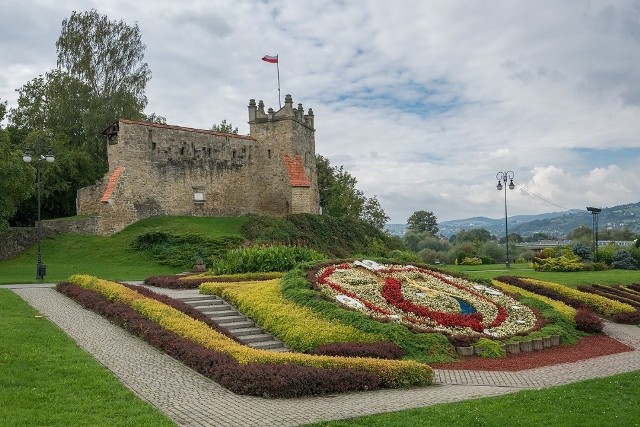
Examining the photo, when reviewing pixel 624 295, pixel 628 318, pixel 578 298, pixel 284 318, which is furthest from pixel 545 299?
pixel 284 318

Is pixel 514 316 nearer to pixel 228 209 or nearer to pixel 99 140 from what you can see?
pixel 228 209

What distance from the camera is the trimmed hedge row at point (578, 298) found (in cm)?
1959

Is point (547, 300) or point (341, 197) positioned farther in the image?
point (341, 197)

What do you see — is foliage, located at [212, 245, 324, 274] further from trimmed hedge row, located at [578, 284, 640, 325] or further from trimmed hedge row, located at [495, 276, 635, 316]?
trimmed hedge row, located at [578, 284, 640, 325]

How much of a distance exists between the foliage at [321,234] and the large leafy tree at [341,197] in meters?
11.7

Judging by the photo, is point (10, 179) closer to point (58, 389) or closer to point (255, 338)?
point (255, 338)

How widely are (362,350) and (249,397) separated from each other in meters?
3.39

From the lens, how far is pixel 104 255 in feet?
99.1

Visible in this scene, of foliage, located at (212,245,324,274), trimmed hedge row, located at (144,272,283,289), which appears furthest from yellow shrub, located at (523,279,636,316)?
trimmed hedge row, located at (144,272,283,289)

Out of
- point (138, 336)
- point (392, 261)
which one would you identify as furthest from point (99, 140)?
point (138, 336)

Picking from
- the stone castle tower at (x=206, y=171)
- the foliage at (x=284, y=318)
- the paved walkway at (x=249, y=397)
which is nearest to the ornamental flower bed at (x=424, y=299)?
the foliage at (x=284, y=318)

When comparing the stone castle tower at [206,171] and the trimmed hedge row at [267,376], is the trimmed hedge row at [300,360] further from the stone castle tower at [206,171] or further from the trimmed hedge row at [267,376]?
the stone castle tower at [206,171]

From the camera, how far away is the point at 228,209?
38.7 meters

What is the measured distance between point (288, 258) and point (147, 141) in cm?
1631
